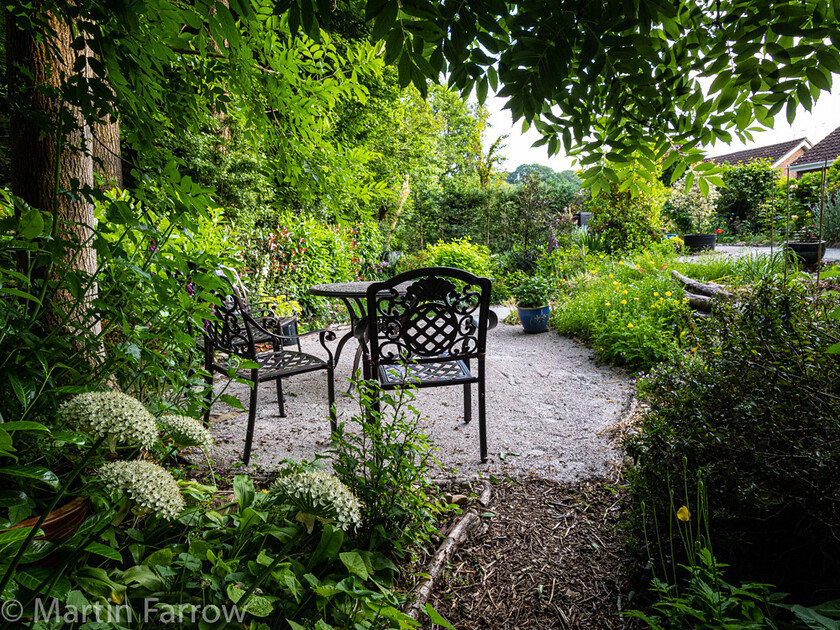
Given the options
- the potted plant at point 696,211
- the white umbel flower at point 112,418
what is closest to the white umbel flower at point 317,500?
the white umbel flower at point 112,418

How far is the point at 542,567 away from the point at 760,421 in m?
0.95

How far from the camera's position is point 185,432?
52.3 inches

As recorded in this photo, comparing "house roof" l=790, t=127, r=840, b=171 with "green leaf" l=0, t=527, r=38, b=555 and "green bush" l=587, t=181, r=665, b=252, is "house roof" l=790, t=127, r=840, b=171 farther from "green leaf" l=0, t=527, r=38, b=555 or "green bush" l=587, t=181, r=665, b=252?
"green leaf" l=0, t=527, r=38, b=555

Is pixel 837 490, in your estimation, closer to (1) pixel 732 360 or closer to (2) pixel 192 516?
(1) pixel 732 360

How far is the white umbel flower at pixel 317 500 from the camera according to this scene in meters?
1.23

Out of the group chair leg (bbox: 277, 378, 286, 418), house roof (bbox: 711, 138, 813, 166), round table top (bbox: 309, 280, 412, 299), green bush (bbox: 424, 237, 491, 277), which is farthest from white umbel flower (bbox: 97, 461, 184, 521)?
house roof (bbox: 711, 138, 813, 166)

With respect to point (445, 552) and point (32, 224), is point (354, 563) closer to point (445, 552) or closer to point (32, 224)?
point (445, 552)

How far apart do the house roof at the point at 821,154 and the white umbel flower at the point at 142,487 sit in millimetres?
21224

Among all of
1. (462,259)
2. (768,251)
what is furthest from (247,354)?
(768,251)

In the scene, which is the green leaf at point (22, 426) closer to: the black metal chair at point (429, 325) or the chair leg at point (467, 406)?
the black metal chair at point (429, 325)

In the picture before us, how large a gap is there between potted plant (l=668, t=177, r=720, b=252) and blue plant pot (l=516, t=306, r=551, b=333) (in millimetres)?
5629

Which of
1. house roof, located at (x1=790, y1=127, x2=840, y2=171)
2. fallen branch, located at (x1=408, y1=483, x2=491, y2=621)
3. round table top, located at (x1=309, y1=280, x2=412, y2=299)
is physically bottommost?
fallen branch, located at (x1=408, y1=483, x2=491, y2=621)

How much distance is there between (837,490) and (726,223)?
17.9 meters

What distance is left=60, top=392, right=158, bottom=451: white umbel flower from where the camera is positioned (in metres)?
1.08
